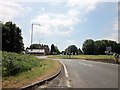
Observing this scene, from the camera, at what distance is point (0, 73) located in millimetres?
18656

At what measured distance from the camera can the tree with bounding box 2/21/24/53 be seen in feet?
295

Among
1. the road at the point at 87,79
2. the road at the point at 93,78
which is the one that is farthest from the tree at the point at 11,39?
the road at the point at 87,79

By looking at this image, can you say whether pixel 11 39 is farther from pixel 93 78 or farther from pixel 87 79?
pixel 87 79

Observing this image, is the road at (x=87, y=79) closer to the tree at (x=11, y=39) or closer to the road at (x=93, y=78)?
the road at (x=93, y=78)

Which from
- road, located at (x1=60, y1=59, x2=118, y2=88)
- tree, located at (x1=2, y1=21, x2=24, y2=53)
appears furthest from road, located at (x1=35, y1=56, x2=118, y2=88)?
tree, located at (x1=2, y1=21, x2=24, y2=53)

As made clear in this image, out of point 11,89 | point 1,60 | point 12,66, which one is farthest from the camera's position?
point 1,60

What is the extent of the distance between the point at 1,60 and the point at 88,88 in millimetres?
12254

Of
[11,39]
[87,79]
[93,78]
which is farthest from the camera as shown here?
[11,39]

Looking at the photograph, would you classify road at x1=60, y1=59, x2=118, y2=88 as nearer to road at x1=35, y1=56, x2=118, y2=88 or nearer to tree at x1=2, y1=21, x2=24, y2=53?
road at x1=35, y1=56, x2=118, y2=88

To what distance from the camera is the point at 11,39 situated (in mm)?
94000

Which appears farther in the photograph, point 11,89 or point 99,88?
point 99,88

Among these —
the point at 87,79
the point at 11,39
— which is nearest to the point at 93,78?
the point at 87,79

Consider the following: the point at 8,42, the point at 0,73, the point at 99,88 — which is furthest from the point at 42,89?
the point at 8,42

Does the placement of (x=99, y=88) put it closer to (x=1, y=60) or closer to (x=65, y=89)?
(x=65, y=89)
